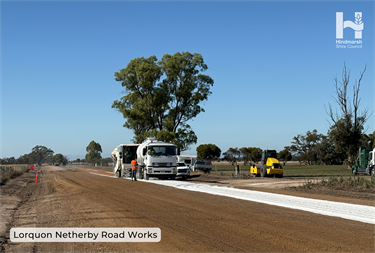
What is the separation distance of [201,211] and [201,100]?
146ft

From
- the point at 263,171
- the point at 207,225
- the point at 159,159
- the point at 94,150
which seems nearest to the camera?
the point at 207,225

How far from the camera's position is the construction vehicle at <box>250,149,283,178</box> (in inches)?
1538

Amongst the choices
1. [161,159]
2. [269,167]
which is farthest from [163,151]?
[269,167]

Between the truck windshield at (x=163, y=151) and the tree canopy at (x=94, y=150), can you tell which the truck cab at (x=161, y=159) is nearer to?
the truck windshield at (x=163, y=151)

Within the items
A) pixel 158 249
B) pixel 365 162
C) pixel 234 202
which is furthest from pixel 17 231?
pixel 365 162

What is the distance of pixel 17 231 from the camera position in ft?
39.4

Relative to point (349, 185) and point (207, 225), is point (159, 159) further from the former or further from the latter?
point (207, 225)

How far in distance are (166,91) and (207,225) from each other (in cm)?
4646

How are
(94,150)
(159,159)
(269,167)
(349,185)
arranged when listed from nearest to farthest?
1. (349,185)
2. (159,159)
3. (269,167)
4. (94,150)

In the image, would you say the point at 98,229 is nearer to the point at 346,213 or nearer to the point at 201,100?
the point at 346,213

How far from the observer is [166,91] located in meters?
57.0

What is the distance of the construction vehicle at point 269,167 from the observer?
39.1 meters

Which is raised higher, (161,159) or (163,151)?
(163,151)

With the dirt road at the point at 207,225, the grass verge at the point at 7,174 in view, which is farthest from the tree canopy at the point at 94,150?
Result: the dirt road at the point at 207,225
